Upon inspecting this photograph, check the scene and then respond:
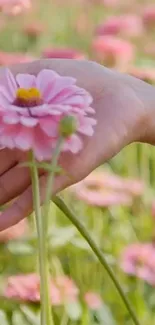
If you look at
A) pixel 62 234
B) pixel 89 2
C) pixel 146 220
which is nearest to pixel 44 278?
pixel 62 234

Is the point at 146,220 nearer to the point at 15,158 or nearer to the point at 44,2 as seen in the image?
the point at 15,158

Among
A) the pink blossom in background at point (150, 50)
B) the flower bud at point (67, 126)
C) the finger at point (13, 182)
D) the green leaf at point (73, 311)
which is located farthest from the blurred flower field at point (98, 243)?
the flower bud at point (67, 126)

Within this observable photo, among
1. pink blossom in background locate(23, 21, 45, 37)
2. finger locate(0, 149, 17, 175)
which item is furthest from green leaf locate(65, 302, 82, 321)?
pink blossom in background locate(23, 21, 45, 37)

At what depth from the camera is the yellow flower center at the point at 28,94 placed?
446 millimetres

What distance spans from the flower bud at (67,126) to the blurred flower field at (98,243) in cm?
35

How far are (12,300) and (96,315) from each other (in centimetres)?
11

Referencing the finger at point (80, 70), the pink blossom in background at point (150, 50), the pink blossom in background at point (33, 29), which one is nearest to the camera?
the finger at point (80, 70)

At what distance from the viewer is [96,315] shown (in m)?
0.84

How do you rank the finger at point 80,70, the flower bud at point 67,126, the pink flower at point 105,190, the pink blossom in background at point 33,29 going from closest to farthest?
1. the flower bud at point 67,126
2. the finger at point 80,70
3. the pink flower at point 105,190
4. the pink blossom in background at point 33,29

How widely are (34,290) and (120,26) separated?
2.83ft

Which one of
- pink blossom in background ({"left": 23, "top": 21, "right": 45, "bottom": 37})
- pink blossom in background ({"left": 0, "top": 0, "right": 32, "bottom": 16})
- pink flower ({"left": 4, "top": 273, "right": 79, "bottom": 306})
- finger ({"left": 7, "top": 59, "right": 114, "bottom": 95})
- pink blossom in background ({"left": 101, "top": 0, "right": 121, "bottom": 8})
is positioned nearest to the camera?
finger ({"left": 7, "top": 59, "right": 114, "bottom": 95})

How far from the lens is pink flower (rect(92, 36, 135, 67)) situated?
143cm

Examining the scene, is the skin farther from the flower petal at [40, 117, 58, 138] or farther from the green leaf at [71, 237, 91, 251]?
the green leaf at [71, 237, 91, 251]

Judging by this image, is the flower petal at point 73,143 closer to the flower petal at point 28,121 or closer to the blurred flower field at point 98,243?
the flower petal at point 28,121
